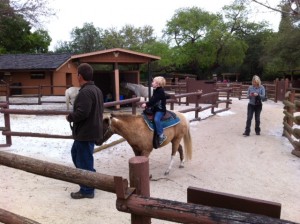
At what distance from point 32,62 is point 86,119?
2297cm

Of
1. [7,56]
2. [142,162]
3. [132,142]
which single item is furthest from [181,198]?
[7,56]

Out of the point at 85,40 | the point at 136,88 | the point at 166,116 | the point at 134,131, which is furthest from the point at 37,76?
the point at 85,40

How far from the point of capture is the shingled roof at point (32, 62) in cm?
2417

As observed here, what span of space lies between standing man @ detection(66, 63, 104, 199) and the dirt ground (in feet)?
1.34

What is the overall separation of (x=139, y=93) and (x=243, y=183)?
9998mm

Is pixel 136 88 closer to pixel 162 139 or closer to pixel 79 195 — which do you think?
pixel 162 139

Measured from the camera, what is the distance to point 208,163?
20.7 ft

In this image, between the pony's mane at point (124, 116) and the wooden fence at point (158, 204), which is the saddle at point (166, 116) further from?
the wooden fence at point (158, 204)

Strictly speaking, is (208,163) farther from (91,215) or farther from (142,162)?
(142,162)

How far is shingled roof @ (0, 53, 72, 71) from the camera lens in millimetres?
24172

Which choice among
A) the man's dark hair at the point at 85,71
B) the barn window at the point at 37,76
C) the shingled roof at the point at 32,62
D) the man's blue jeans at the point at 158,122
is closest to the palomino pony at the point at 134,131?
the man's blue jeans at the point at 158,122

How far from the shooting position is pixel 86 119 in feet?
13.7

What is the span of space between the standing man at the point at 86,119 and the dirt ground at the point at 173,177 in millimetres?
410

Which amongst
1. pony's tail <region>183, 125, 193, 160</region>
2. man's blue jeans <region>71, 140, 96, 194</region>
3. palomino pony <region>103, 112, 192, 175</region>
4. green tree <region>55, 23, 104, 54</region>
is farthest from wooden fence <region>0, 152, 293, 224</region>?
green tree <region>55, 23, 104, 54</region>
